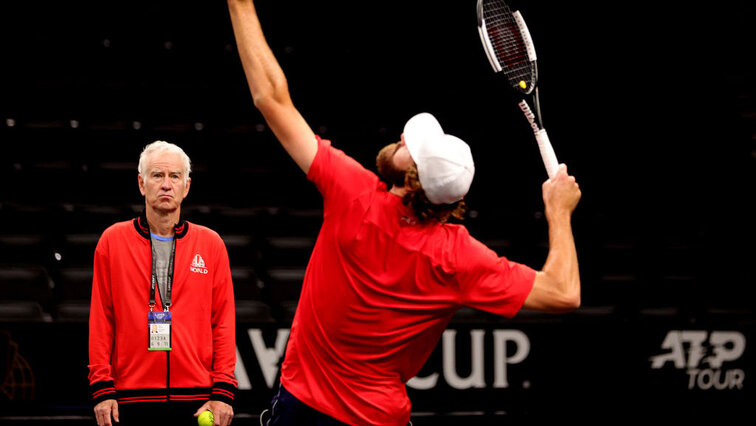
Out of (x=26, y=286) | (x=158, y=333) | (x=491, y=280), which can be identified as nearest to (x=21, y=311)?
(x=26, y=286)

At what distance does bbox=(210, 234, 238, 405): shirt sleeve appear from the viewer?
3516 mm

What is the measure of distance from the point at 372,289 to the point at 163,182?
133cm

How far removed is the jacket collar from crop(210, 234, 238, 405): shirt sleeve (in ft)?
0.52

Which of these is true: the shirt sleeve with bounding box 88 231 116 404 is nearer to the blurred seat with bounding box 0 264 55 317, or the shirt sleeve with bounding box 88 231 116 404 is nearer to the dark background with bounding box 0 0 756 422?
the blurred seat with bounding box 0 264 55 317

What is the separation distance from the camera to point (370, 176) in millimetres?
2672

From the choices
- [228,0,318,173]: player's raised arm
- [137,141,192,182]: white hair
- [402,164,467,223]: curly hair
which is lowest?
[402,164,467,223]: curly hair

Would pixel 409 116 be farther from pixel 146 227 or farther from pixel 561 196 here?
pixel 561 196

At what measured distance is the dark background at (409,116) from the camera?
290 inches

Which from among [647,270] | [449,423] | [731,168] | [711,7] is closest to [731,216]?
[731,168]

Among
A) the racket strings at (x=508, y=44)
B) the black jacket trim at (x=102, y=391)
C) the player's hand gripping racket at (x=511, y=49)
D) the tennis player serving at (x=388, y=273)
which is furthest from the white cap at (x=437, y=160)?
the black jacket trim at (x=102, y=391)

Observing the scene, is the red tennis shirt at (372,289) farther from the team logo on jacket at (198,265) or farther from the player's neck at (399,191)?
the team logo on jacket at (198,265)

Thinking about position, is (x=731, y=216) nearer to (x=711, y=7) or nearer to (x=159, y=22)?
(x=711, y=7)

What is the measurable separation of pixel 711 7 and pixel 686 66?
90 cm

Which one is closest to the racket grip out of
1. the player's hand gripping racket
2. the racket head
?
the player's hand gripping racket
